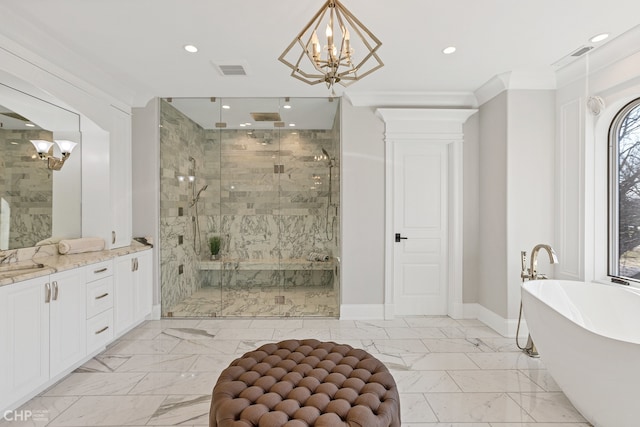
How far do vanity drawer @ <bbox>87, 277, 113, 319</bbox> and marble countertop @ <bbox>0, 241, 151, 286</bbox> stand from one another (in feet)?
0.66

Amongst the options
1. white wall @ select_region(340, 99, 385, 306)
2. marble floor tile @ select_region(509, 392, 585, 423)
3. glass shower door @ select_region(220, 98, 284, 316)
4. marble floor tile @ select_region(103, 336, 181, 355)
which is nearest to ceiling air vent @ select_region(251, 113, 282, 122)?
glass shower door @ select_region(220, 98, 284, 316)

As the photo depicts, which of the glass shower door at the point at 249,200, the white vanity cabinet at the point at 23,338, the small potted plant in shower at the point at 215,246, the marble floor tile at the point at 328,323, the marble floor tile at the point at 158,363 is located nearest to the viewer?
the white vanity cabinet at the point at 23,338

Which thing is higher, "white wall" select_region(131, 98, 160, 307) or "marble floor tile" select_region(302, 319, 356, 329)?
"white wall" select_region(131, 98, 160, 307)

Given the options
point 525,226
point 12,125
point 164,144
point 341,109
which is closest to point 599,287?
point 525,226

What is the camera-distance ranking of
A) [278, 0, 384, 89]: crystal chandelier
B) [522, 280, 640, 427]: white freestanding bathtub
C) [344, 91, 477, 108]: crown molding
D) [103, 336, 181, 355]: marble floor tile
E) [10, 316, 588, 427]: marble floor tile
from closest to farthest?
[278, 0, 384, 89]: crystal chandelier, [522, 280, 640, 427]: white freestanding bathtub, [10, 316, 588, 427]: marble floor tile, [103, 336, 181, 355]: marble floor tile, [344, 91, 477, 108]: crown molding

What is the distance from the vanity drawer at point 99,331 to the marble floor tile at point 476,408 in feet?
8.82

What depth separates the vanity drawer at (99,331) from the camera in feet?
8.91

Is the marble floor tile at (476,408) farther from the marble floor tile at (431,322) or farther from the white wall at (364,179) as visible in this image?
the white wall at (364,179)

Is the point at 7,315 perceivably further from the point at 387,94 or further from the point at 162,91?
the point at 387,94

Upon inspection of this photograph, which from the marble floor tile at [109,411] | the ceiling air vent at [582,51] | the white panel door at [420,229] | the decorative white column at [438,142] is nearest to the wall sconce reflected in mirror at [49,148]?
the marble floor tile at [109,411]

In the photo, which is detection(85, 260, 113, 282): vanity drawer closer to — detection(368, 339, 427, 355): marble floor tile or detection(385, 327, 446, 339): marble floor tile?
detection(368, 339, 427, 355): marble floor tile

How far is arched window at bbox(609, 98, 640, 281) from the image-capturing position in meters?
2.80

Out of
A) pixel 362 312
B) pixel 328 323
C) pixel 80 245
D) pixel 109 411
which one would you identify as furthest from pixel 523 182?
pixel 80 245

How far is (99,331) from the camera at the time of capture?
2.82 metres
